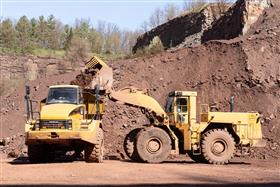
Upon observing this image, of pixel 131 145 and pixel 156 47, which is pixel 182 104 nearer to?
pixel 131 145

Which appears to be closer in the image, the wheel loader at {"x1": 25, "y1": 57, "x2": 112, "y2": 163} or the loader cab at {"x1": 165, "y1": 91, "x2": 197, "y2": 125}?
the wheel loader at {"x1": 25, "y1": 57, "x2": 112, "y2": 163}

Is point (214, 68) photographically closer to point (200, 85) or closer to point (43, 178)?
point (200, 85)

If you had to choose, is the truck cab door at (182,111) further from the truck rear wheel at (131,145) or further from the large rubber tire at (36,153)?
the large rubber tire at (36,153)

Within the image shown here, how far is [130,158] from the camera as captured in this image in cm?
2397

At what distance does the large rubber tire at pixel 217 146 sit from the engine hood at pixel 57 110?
532 cm

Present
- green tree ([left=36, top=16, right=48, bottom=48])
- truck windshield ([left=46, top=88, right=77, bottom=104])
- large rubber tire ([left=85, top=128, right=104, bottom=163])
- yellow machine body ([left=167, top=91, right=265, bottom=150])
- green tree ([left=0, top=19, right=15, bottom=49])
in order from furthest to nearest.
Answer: green tree ([left=36, top=16, right=48, bottom=48]), green tree ([left=0, top=19, right=15, bottom=49]), yellow machine body ([left=167, top=91, right=265, bottom=150]), truck windshield ([left=46, top=88, right=77, bottom=104]), large rubber tire ([left=85, top=128, right=104, bottom=163])

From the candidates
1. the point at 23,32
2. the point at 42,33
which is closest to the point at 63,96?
the point at 23,32

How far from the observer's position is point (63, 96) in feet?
70.4

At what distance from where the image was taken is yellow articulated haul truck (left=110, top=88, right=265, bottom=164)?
2314 cm

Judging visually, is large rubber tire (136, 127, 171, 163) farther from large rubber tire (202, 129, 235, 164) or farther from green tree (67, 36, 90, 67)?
green tree (67, 36, 90, 67)

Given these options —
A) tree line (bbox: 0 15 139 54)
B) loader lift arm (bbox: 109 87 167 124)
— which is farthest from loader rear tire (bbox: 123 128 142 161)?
tree line (bbox: 0 15 139 54)

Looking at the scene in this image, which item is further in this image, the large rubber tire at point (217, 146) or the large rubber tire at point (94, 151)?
the large rubber tire at point (217, 146)

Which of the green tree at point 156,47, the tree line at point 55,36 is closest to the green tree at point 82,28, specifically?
the tree line at point 55,36

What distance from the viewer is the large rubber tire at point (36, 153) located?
2172 centimetres
